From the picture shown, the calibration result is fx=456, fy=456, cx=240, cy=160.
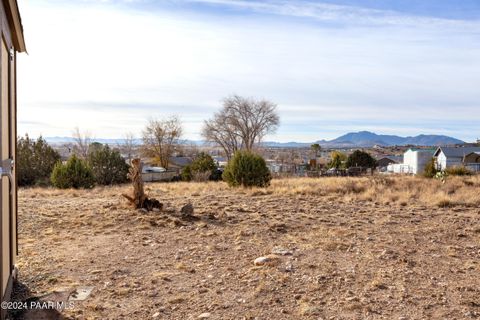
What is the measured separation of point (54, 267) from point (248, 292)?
2352 millimetres

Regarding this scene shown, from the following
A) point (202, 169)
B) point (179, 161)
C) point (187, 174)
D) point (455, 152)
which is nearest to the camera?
point (202, 169)

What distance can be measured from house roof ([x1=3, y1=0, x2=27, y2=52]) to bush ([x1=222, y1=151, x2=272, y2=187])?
11.8m

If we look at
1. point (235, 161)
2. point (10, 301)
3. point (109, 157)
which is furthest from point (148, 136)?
point (10, 301)

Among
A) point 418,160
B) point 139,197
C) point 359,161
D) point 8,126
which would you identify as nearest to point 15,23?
point 8,126

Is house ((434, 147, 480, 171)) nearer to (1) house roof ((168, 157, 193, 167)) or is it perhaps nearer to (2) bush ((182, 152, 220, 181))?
(2) bush ((182, 152, 220, 181))

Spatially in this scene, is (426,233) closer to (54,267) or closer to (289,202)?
(289,202)

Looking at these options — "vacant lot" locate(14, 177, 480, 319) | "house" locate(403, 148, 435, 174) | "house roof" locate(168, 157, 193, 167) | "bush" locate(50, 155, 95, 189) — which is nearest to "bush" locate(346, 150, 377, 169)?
"house" locate(403, 148, 435, 174)

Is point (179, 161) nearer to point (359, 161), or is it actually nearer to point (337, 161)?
point (337, 161)

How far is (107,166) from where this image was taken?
76.4 feet

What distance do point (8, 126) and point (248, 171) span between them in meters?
12.4

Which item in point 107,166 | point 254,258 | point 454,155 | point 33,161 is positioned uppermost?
point 454,155

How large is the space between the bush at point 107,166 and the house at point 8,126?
62.3 feet

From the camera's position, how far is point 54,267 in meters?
5.21

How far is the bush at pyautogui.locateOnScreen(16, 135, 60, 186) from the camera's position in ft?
71.7
